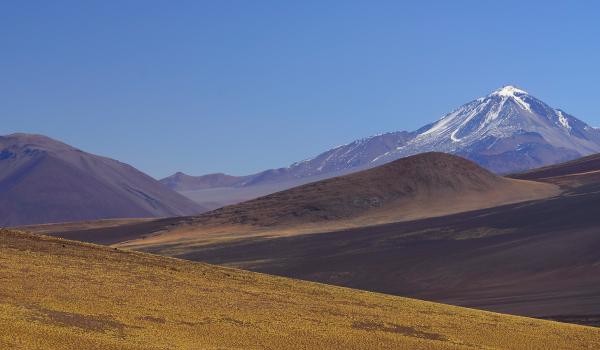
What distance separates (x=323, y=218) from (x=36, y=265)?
100648 mm

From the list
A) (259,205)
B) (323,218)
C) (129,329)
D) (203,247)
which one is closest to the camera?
(129,329)

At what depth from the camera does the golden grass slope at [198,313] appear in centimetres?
2525

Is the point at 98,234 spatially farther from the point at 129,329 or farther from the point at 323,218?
→ the point at 129,329

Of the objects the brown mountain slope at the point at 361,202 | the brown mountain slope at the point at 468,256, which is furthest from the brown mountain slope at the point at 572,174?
the brown mountain slope at the point at 468,256

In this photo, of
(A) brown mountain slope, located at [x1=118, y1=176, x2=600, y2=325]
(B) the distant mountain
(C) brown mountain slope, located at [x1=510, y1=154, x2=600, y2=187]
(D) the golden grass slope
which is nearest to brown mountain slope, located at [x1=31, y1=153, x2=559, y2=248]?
(B) the distant mountain

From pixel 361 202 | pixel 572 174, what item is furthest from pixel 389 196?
pixel 572 174

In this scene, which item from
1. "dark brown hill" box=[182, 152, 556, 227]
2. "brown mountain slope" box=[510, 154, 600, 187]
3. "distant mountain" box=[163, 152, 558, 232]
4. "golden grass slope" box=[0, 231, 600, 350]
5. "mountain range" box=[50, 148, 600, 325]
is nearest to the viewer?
"golden grass slope" box=[0, 231, 600, 350]

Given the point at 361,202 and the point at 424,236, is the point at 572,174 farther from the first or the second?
the point at 424,236

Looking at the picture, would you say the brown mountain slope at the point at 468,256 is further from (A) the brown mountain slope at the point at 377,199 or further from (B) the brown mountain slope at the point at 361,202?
(A) the brown mountain slope at the point at 377,199

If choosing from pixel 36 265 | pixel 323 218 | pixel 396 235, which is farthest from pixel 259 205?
pixel 36 265

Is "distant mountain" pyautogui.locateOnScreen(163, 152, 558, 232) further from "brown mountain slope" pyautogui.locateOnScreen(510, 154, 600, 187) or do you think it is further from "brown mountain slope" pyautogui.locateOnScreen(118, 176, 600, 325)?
"brown mountain slope" pyautogui.locateOnScreen(118, 176, 600, 325)

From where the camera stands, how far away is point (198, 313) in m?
29.3

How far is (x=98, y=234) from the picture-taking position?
507ft

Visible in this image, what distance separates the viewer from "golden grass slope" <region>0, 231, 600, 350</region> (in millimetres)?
25250
